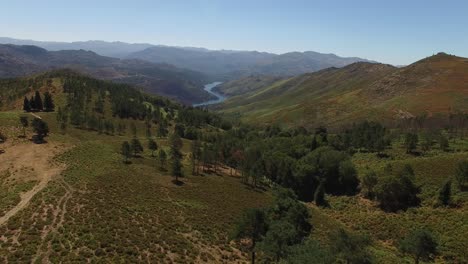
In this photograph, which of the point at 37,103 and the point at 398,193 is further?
the point at 37,103

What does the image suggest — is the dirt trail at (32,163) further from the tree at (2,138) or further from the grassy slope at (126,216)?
the tree at (2,138)

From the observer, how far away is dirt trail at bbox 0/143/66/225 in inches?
3026

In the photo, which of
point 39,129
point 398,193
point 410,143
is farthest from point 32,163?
point 410,143

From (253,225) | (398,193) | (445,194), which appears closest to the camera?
(253,225)

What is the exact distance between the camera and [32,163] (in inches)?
3716

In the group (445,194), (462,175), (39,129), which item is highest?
(462,175)

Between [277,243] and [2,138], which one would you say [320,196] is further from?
[2,138]

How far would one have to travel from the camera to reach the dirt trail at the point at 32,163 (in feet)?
252

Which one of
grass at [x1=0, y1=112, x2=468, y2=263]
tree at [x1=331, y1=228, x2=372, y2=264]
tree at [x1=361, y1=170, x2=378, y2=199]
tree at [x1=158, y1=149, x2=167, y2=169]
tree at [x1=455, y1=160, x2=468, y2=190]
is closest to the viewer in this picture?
tree at [x1=331, y1=228, x2=372, y2=264]

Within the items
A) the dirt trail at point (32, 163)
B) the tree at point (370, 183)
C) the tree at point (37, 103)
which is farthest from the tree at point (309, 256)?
the tree at point (37, 103)

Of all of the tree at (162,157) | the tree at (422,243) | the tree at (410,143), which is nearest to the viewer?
the tree at (422,243)

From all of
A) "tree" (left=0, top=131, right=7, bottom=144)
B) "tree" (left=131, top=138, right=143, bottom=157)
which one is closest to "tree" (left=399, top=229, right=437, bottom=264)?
"tree" (left=131, top=138, right=143, bottom=157)

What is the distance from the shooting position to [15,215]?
60.4 meters

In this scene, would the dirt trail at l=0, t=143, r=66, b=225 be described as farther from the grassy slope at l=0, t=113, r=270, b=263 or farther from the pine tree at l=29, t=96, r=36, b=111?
A: the pine tree at l=29, t=96, r=36, b=111
